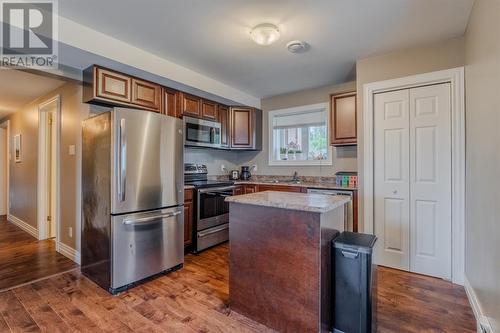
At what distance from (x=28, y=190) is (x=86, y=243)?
2.85m

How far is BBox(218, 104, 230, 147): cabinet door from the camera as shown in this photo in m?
4.23

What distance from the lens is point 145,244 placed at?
257cm

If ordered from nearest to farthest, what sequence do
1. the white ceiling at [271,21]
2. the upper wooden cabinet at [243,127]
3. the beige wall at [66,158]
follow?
1. the white ceiling at [271,21]
2. the beige wall at [66,158]
3. the upper wooden cabinet at [243,127]

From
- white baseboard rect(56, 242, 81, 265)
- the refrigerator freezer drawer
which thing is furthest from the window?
white baseboard rect(56, 242, 81, 265)

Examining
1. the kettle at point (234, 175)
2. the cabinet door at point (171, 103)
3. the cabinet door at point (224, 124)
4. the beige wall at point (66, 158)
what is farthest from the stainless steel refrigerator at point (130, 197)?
the kettle at point (234, 175)

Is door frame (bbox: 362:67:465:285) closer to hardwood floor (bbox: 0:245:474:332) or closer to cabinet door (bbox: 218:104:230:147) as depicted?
hardwood floor (bbox: 0:245:474:332)

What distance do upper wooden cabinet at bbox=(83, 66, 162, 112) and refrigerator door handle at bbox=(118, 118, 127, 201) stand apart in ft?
1.61

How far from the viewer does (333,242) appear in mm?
1746

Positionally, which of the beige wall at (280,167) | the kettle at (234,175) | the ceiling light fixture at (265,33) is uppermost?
the ceiling light fixture at (265,33)

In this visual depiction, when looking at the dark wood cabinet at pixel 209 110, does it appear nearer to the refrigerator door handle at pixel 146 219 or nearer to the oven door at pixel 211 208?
the oven door at pixel 211 208

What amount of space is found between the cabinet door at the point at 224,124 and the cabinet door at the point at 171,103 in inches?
36.8

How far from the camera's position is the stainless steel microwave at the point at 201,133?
3592 millimetres

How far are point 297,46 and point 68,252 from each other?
3.76 m

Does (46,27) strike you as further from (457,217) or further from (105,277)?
(457,217)
